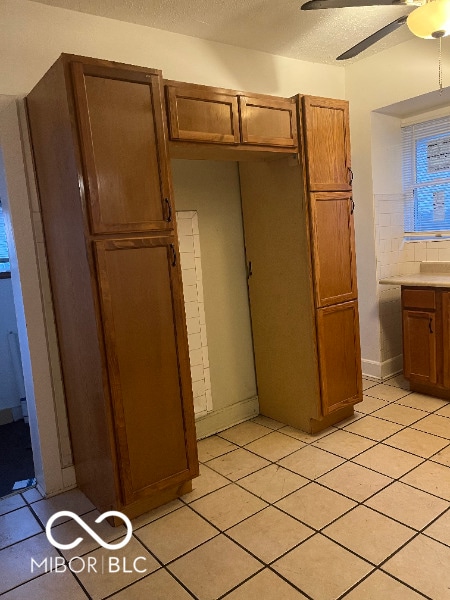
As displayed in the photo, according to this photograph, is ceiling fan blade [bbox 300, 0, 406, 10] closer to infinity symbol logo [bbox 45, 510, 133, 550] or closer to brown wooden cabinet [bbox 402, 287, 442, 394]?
brown wooden cabinet [bbox 402, 287, 442, 394]

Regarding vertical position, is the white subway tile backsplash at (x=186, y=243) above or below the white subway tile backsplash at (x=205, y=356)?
above

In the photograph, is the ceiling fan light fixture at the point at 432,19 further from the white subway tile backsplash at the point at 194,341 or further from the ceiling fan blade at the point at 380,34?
the white subway tile backsplash at the point at 194,341

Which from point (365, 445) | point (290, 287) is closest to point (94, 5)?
point (290, 287)

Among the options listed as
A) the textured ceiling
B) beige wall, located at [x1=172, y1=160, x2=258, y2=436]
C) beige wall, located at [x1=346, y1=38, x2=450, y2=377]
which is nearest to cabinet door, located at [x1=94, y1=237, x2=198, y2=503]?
beige wall, located at [x1=172, y1=160, x2=258, y2=436]

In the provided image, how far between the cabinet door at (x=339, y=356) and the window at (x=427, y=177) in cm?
136

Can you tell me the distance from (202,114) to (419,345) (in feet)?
7.64

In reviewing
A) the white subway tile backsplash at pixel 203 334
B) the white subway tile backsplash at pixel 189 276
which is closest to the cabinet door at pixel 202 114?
the white subway tile backsplash at pixel 189 276

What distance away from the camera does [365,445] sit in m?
2.76

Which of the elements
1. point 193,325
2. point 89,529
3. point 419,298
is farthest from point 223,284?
point 89,529

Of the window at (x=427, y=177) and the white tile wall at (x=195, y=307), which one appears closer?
the white tile wall at (x=195, y=307)

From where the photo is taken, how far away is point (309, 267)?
2781 millimetres

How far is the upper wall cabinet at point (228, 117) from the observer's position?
2258mm

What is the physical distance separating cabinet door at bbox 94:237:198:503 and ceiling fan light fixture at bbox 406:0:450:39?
1452 millimetres

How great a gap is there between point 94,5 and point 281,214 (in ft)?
5.11
